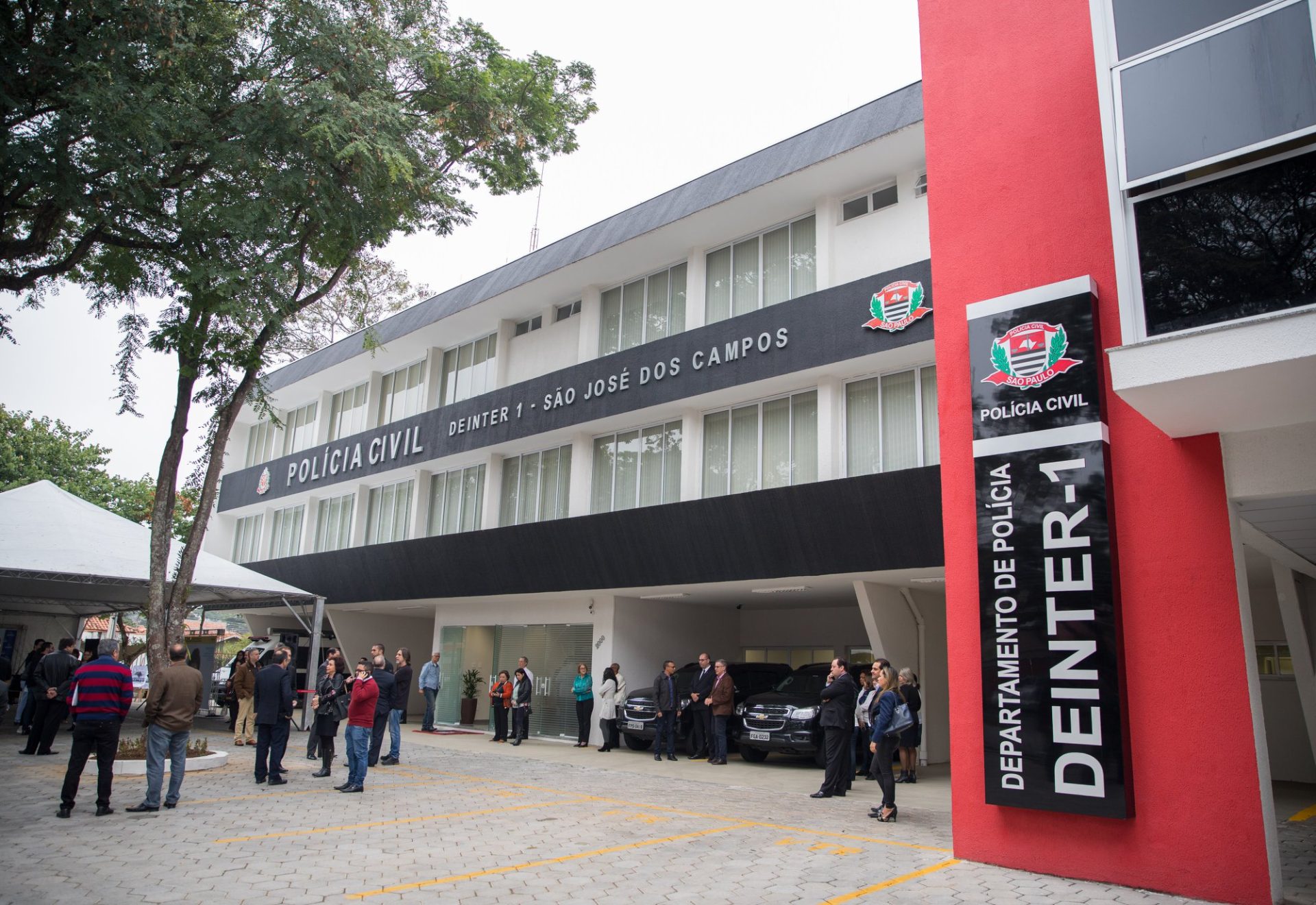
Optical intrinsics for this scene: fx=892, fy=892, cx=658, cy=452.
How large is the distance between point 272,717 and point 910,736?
27.2ft

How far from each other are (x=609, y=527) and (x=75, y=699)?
9800 millimetres

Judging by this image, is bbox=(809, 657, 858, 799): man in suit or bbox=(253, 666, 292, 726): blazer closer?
bbox=(809, 657, 858, 799): man in suit

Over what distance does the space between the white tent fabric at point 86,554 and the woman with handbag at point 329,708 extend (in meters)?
7.14

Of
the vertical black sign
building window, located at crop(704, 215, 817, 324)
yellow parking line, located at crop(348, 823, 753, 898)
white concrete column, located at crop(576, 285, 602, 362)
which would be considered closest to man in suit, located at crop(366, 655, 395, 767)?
yellow parking line, located at crop(348, 823, 753, 898)

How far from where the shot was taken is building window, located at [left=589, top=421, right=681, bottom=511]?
17484 mm

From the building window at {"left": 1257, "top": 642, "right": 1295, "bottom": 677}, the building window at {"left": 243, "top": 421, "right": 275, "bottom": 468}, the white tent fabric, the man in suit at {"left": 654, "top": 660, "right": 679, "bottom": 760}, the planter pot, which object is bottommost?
the planter pot

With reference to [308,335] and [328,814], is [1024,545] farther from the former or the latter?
[308,335]

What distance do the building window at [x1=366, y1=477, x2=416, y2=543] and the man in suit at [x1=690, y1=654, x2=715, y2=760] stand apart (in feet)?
35.8

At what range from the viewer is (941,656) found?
1641 cm

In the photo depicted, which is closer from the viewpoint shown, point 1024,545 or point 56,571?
point 1024,545

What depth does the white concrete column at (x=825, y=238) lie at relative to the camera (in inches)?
594

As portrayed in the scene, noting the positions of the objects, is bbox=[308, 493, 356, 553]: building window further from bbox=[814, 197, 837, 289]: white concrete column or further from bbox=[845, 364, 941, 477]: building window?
bbox=[845, 364, 941, 477]: building window

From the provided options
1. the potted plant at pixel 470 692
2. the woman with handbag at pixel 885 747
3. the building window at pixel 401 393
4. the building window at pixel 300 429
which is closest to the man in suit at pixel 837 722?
the woman with handbag at pixel 885 747

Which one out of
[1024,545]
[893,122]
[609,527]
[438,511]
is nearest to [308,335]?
[438,511]
